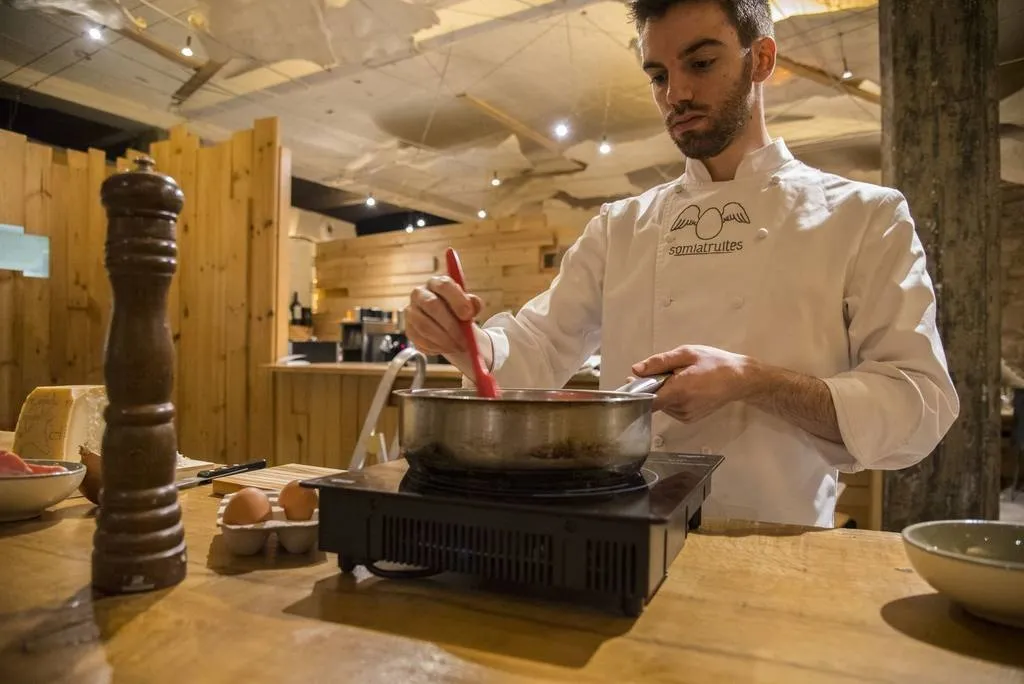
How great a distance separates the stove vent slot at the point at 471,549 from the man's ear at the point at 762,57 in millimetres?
1194

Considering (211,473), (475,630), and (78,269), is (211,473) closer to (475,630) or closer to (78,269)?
(475,630)

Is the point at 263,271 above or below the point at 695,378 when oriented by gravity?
above

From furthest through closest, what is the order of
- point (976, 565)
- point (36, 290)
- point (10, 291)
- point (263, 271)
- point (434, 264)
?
1. point (434, 264)
2. point (36, 290)
3. point (10, 291)
4. point (263, 271)
5. point (976, 565)

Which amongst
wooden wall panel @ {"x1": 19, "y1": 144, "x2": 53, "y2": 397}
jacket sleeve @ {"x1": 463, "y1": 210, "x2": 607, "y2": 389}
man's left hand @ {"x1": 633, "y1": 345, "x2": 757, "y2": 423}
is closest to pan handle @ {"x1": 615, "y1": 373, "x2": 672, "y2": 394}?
man's left hand @ {"x1": 633, "y1": 345, "x2": 757, "y2": 423}

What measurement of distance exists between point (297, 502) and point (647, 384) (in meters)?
0.52

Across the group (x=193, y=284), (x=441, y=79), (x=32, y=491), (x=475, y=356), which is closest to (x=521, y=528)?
(x=475, y=356)

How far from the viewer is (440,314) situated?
1.16 m

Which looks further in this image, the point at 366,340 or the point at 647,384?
the point at 366,340

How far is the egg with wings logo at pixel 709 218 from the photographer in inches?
60.2

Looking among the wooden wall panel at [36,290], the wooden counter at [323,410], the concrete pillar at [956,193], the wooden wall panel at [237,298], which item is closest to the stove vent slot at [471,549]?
the concrete pillar at [956,193]

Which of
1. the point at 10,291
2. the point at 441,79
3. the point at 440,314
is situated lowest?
the point at 440,314

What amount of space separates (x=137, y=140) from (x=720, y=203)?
6.11m

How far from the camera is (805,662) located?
62 cm

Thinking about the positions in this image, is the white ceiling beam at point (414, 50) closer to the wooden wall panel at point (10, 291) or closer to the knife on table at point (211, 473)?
the wooden wall panel at point (10, 291)
